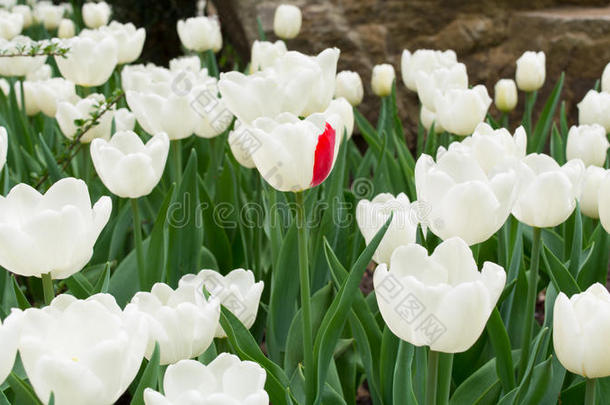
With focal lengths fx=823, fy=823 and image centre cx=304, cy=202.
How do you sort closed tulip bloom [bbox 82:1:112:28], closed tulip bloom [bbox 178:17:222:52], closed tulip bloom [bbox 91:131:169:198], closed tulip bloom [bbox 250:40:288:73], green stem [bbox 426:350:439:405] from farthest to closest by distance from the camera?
closed tulip bloom [bbox 82:1:112:28], closed tulip bloom [bbox 178:17:222:52], closed tulip bloom [bbox 250:40:288:73], closed tulip bloom [bbox 91:131:169:198], green stem [bbox 426:350:439:405]

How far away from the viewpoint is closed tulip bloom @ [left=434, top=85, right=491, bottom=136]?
6.65 ft

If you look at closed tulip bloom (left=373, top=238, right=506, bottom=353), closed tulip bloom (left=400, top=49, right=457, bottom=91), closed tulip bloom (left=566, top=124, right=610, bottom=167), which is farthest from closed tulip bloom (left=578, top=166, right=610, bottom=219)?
closed tulip bloom (left=400, top=49, right=457, bottom=91)

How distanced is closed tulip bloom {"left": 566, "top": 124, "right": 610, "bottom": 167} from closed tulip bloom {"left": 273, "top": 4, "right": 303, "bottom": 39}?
5.04 ft

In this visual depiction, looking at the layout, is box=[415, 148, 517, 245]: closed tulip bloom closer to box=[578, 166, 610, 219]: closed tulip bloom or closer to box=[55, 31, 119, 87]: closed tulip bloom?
→ box=[578, 166, 610, 219]: closed tulip bloom

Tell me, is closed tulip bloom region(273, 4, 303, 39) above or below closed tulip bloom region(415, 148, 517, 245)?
below

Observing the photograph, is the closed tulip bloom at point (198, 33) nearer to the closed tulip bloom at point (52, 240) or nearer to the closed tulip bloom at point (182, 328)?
the closed tulip bloom at point (52, 240)

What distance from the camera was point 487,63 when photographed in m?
3.83

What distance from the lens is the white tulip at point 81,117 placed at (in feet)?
7.09

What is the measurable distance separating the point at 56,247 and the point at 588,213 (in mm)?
1149

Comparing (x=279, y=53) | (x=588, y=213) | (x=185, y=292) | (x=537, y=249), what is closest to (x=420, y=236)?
(x=537, y=249)

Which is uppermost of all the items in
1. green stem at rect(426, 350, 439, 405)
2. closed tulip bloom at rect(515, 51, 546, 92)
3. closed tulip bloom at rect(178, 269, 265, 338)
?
green stem at rect(426, 350, 439, 405)

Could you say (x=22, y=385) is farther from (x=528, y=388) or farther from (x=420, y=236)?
(x=528, y=388)

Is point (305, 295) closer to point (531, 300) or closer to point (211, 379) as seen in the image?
point (211, 379)

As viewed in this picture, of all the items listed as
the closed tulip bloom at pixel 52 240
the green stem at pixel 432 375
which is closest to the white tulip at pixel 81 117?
the closed tulip bloom at pixel 52 240
